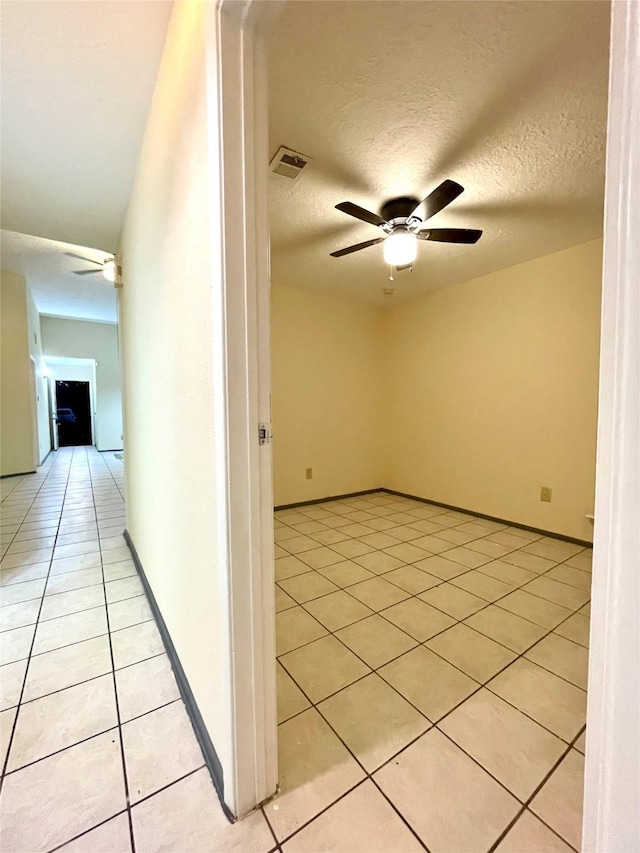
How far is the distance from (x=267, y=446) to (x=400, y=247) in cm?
179

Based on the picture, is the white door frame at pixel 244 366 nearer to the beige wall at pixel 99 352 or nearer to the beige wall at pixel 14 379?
the beige wall at pixel 14 379

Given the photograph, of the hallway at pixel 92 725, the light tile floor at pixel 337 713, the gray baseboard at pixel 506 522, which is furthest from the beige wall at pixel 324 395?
the hallway at pixel 92 725

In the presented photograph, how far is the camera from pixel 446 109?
4.77ft

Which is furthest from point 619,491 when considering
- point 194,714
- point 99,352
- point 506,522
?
point 99,352

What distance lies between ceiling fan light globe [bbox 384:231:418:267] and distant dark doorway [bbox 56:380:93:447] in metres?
9.84

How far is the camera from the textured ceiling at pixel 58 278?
3.61 m

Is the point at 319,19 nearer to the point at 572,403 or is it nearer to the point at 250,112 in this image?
the point at 250,112

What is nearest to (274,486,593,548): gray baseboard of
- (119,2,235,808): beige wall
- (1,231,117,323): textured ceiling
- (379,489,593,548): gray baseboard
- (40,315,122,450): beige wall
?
(379,489,593,548): gray baseboard

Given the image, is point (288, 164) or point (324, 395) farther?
point (324, 395)

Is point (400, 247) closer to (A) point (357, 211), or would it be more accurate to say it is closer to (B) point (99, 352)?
(A) point (357, 211)

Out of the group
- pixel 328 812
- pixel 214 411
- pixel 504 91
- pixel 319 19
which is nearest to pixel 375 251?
pixel 504 91

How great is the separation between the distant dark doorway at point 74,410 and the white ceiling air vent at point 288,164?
9668mm

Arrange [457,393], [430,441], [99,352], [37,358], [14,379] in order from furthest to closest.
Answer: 1. [99,352]
2. [37,358]
3. [14,379]
4. [430,441]
5. [457,393]

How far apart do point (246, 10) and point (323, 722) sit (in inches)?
81.2
